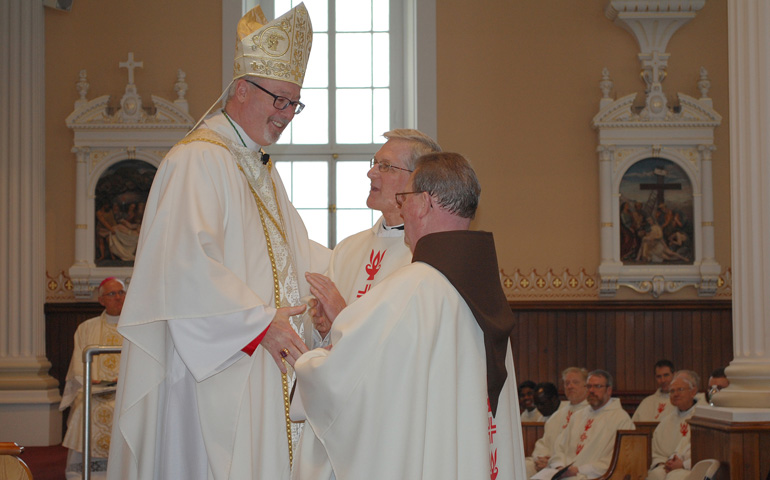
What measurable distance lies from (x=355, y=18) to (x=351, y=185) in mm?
2134

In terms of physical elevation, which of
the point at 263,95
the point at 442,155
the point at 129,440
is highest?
the point at 263,95

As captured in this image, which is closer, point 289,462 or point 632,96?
point 289,462

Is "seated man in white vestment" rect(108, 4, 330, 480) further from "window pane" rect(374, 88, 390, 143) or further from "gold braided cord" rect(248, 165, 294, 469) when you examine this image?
"window pane" rect(374, 88, 390, 143)


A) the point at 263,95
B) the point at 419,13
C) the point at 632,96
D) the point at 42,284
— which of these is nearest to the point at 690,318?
the point at 632,96

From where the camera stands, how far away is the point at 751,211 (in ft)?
20.0

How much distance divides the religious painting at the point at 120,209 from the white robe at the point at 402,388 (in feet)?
28.8

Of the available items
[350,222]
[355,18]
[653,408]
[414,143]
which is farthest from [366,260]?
[355,18]

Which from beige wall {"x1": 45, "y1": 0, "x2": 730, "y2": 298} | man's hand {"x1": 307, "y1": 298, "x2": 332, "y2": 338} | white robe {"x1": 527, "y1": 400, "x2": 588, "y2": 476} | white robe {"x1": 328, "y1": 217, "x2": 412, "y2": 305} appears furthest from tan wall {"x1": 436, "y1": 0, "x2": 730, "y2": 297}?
man's hand {"x1": 307, "y1": 298, "x2": 332, "y2": 338}

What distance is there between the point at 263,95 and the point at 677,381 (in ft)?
19.3

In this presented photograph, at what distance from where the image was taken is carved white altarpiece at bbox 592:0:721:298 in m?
11.0

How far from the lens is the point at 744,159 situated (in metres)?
6.13

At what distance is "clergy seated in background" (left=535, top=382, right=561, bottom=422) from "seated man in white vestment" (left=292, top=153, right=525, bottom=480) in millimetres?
7461

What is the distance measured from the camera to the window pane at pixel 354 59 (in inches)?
473

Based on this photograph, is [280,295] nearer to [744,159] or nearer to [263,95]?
[263,95]
